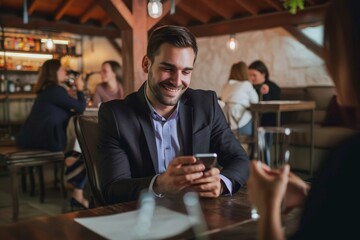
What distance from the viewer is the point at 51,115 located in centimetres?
385

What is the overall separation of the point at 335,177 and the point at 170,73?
42.5 inches

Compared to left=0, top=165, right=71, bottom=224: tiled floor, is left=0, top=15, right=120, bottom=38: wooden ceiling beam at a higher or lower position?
higher

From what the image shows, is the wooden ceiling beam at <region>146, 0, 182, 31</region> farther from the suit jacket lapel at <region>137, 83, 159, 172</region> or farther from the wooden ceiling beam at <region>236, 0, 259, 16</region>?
the suit jacket lapel at <region>137, 83, 159, 172</region>

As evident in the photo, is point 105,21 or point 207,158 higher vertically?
point 105,21

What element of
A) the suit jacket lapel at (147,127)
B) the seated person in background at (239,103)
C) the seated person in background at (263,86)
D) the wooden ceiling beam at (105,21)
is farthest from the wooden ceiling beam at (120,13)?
the wooden ceiling beam at (105,21)

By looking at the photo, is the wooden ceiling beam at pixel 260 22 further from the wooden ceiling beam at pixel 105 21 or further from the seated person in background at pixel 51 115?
the seated person in background at pixel 51 115

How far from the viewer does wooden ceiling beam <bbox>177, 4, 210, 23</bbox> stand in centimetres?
738

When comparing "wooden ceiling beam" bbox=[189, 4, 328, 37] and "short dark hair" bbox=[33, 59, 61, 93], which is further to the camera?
"wooden ceiling beam" bbox=[189, 4, 328, 37]

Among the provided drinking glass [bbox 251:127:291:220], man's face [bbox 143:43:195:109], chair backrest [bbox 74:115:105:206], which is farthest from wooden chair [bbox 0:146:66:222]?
drinking glass [bbox 251:127:291:220]

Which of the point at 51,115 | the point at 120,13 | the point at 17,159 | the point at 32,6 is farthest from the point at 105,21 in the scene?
the point at 17,159

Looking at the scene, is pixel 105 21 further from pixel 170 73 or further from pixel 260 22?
pixel 170 73

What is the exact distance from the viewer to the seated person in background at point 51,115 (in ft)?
12.4

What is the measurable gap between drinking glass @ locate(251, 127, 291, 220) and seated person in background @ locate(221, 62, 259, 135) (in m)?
3.90

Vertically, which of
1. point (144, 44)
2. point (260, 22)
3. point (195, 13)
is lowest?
point (144, 44)
